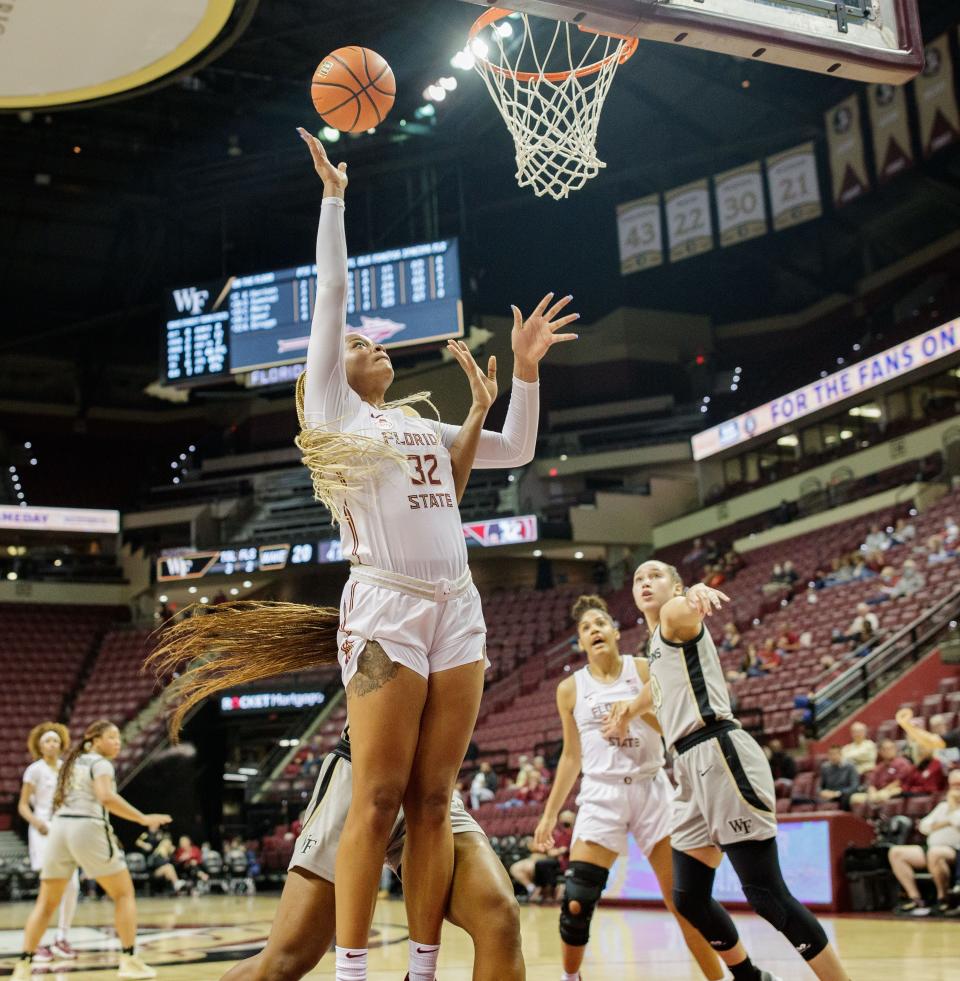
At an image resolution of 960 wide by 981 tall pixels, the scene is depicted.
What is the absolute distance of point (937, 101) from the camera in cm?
2066

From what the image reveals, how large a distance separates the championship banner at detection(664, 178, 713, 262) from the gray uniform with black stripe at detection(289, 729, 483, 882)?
73.4 ft

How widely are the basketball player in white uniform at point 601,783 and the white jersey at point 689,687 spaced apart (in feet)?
2.19

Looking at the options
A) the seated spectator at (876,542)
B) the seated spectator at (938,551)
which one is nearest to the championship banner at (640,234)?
the seated spectator at (876,542)

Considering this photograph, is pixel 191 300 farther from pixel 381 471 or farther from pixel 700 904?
pixel 381 471

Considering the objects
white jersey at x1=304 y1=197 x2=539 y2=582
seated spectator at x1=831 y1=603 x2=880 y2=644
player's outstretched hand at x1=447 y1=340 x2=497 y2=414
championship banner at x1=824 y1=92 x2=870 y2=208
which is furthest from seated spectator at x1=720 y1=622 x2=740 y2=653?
white jersey at x1=304 y1=197 x2=539 y2=582

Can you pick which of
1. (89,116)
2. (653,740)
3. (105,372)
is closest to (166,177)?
(89,116)

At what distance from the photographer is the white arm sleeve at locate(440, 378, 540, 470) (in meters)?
3.62

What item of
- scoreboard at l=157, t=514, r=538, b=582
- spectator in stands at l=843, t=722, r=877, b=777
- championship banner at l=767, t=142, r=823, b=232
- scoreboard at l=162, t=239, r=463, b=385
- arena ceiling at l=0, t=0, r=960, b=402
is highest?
arena ceiling at l=0, t=0, r=960, b=402

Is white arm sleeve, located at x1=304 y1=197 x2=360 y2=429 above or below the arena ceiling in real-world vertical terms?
below

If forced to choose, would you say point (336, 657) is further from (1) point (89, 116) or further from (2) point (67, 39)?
(1) point (89, 116)

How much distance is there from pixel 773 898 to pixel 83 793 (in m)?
5.16

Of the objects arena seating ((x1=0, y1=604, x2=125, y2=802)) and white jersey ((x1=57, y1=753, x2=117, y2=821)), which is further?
arena seating ((x1=0, y1=604, x2=125, y2=802))

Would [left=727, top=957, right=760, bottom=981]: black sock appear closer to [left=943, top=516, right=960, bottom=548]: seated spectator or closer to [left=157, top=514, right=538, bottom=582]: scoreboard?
[left=943, top=516, right=960, bottom=548]: seated spectator

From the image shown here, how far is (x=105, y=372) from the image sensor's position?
34.1 meters
